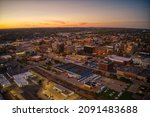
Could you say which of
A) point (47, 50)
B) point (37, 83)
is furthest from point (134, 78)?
point (47, 50)

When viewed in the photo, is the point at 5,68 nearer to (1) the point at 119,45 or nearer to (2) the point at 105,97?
(2) the point at 105,97

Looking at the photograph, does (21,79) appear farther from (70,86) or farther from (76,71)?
(76,71)

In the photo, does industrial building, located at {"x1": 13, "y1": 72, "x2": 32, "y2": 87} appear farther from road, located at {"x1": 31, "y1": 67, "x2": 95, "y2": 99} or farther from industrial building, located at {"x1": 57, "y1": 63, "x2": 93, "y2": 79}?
industrial building, located at {"x1": 57, "y1": 63, "x2": 93, "y2": 79}

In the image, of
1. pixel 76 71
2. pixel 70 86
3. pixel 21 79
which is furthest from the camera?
pixel 76 71

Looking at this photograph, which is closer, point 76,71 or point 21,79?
point 21,79

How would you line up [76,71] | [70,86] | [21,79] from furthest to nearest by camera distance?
[76,71] → [21,79] → [70,86]

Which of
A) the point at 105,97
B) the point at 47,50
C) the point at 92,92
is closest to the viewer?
the point at 105,97

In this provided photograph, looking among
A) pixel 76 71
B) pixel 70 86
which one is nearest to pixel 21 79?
pixel 70 86

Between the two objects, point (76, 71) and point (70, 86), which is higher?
point (76, 71)

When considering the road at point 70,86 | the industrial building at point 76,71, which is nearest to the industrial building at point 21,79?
the road at point 70,86

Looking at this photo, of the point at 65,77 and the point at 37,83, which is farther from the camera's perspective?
the point at 65,77

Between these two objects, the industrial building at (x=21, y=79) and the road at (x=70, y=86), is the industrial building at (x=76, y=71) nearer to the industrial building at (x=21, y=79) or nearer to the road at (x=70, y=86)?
the road at (x=70, y=86)
